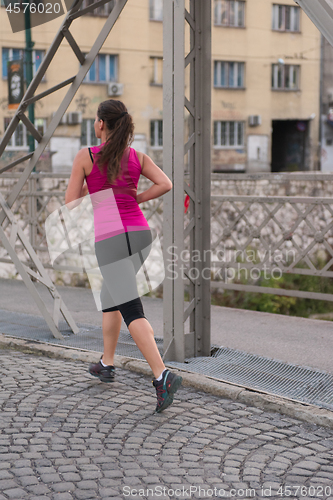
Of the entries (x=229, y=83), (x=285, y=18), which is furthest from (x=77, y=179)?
(x=285, y=18)

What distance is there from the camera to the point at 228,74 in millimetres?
41344

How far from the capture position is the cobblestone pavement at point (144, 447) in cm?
323

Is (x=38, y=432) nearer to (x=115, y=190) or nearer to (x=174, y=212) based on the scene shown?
(x=115, y=190)

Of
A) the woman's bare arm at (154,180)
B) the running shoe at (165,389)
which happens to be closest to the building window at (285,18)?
the woman's bare arm at (154,180)

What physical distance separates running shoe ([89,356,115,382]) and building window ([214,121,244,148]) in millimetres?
36972

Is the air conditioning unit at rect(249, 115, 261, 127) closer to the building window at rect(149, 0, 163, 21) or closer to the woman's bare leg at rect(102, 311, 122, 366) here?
the building window at rect(149, 0, 163, 21)

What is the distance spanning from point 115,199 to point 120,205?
→ 0.16 feet

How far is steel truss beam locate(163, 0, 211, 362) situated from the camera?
5219 mm

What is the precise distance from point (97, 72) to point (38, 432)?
36.2 meters

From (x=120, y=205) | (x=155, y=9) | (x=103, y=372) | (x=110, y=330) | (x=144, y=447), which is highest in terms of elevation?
(x=155, y=9)

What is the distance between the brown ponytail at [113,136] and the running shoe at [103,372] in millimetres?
1415

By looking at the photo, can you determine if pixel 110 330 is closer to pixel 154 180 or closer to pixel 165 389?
pixel 165 389

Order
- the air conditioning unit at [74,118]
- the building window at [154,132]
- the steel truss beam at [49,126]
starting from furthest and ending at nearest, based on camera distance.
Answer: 1. the building window at [154,132]
2. the air conditioning unit at [74,118]
3. the steel truss beam at [49,126]

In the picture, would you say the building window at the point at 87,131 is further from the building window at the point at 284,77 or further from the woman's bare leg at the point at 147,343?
the woman's bare leg at the point at 147,343
